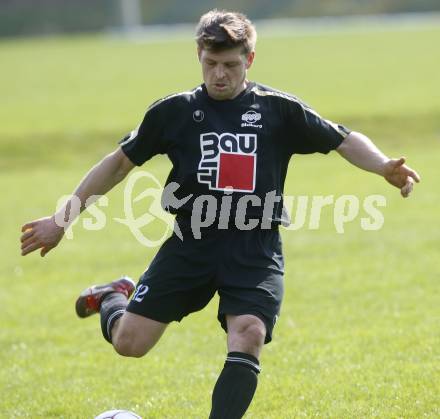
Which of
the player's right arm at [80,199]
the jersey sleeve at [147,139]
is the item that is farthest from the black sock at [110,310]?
the jersey sleeve at [147,139]

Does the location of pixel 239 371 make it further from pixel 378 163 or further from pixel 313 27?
pixel 313 27

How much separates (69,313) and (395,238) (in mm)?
3902

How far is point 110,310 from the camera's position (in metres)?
5.90

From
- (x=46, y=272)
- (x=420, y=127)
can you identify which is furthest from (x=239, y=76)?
(x=420, y=127)

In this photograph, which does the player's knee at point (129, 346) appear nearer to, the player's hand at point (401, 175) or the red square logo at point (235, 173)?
the red square logo at point (235, 173)

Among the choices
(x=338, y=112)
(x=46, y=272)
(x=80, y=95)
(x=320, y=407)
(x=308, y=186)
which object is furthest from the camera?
(x=80, y=95)

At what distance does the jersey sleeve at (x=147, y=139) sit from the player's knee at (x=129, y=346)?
93 cm

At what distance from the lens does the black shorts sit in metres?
5.12

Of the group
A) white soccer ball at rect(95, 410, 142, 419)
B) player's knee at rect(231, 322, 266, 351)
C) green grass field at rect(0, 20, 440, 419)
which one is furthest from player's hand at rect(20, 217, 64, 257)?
player's knee at rect(231, 322, 266, 351)

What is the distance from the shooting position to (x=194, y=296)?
17.7 ft

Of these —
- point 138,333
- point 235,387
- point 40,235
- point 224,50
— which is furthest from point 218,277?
point 224,50

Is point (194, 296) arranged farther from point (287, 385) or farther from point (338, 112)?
point (338, 112)

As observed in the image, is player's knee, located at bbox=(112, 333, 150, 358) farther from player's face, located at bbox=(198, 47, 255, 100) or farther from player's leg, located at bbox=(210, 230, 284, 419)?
player's face, located at bbox=(198, 47, 255, 100)

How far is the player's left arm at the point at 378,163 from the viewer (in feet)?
17.1
